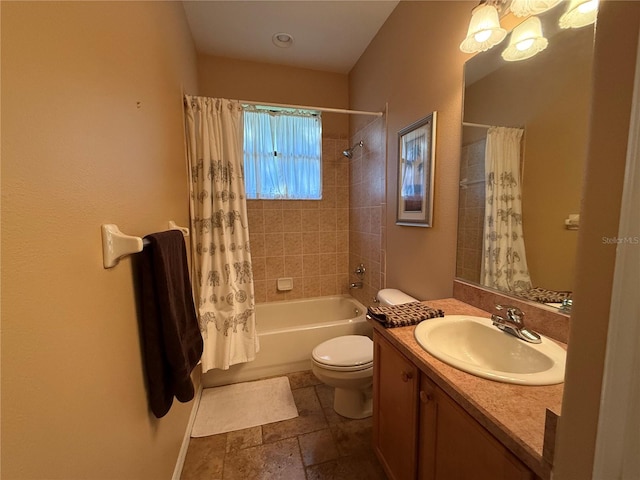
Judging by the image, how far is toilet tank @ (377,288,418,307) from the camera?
5.34 ft

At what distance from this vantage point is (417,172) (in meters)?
1.63

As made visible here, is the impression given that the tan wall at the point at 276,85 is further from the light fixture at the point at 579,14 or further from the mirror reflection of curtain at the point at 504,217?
the light fixture at the point at 579,14

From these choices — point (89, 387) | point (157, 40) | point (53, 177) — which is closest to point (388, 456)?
point (89, 387)

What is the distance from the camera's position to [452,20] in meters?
1.30

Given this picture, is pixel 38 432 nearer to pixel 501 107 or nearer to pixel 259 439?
pixel 259 439

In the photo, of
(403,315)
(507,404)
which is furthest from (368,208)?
(507,404)

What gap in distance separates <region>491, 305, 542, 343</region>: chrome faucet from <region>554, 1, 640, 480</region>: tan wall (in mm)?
665

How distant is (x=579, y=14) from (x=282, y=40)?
6.49 ft

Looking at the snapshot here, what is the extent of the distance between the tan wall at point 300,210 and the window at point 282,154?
0.34 ft

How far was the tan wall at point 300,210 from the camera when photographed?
2.47 m

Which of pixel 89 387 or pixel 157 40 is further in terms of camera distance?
pixel 157 40

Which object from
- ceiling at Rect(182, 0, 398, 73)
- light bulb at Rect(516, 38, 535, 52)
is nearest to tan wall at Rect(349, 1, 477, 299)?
ceiling at Rect(182, 0, 398, 73)

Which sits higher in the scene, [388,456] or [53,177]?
[53,177]

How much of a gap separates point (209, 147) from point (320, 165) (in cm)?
119
